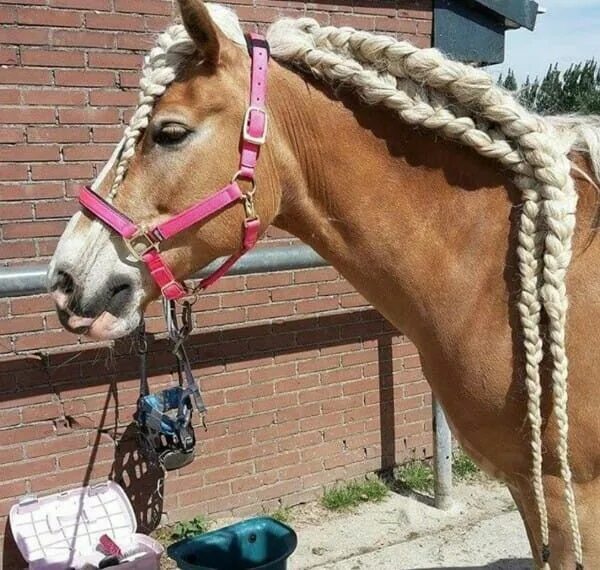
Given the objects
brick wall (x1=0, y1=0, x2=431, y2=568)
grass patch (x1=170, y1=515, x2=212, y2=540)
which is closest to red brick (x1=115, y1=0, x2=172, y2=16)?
brick wall (x1=0, y1=0, x2=431, y2=568)

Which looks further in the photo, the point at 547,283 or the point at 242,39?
the point at 242,39

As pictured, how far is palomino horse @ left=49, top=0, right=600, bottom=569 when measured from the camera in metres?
1.76

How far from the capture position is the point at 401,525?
383cm

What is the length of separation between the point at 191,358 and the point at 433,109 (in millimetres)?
2152

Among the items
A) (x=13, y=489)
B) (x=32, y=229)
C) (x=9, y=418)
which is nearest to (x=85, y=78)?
(x=32, y=229)

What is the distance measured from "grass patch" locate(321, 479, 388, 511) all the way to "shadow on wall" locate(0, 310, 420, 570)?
83 centimetres

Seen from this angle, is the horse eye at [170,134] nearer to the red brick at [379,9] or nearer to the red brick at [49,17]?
the red brick at [49,17]

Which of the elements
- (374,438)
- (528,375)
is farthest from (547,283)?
(374,438)

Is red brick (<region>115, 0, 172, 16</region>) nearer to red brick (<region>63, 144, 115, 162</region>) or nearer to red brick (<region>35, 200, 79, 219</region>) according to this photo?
red brick (<region>63, 144, 115, 162</region>)

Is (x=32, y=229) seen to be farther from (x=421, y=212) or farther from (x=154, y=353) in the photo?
(x=421, y=212)

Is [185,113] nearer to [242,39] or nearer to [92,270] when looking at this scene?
[242,39]

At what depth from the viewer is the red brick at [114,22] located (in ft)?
10.6

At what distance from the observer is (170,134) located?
175 cm

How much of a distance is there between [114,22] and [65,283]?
1991 millimetres
